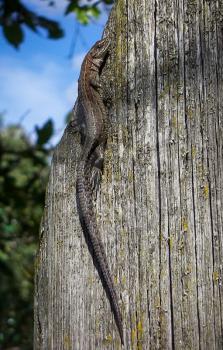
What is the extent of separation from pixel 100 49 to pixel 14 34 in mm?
3031

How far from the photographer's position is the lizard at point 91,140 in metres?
2.06

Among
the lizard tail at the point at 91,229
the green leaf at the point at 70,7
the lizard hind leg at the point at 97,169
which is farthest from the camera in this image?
the green leaf at the point at 70,7

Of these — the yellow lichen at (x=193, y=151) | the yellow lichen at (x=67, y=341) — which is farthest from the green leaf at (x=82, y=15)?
the yellow lichen at (x=67, y=341)

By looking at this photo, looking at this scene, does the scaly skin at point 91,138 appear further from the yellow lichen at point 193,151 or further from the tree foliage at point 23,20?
the tree foliage at point 23,20

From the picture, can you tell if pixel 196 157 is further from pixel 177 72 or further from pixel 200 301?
pixel 200 301

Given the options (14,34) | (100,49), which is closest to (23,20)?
(14,34)

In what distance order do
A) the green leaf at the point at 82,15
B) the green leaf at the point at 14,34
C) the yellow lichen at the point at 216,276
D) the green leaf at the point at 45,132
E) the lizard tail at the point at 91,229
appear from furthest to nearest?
the green leaf at the point at 82,15 < the green leaf at the point at 14,34 < the green leaf at the point at 45,132 < the lizard tail at the point at 91,229 < the yellow lichen at the point at 216,276

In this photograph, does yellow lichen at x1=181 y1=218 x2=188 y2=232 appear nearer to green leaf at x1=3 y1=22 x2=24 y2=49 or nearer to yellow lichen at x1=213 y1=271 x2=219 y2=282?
yellow lichen at x1=213 y1=271 x2=219 y2=282

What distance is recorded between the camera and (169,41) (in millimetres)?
2061

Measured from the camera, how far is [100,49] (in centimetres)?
214

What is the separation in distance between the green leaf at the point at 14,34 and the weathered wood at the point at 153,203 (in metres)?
2.93

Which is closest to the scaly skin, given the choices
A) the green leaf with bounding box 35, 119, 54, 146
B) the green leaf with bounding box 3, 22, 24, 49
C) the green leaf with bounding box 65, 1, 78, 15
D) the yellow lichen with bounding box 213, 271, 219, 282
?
the yellow lichen with bounding box 213, 271, 219, 282

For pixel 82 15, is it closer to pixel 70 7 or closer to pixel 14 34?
pixel 70 7

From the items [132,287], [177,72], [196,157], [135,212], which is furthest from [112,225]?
[177,72]
